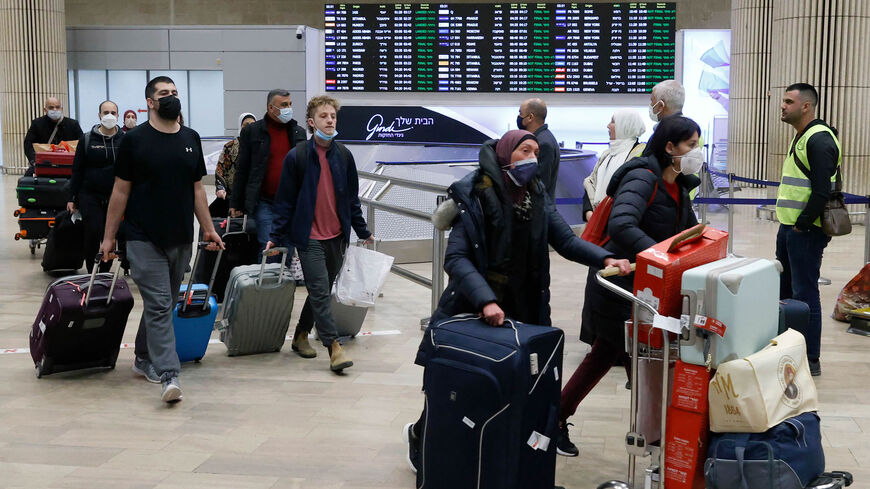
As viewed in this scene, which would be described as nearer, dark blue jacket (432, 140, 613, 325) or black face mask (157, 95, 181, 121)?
dark blue jacket (432, 140, 613, 325)

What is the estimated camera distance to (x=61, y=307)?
18.5 feet

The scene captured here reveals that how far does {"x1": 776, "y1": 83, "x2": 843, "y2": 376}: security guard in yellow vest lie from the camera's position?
237 inches

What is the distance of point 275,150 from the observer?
7.66 metres

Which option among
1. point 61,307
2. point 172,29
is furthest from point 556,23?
point 61,307

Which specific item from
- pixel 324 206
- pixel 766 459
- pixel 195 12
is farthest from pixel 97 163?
pixel 195 12

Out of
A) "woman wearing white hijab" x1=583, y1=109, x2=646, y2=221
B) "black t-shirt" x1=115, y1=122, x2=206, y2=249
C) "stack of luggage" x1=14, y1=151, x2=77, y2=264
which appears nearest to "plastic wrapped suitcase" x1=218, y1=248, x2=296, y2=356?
"black t-shirt" x1=115, y1=122, x2=206, y2=249

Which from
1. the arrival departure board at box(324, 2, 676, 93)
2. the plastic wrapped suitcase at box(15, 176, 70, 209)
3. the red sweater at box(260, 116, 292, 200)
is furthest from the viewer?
the arrival departure board at box(324, 2, 676, 93)

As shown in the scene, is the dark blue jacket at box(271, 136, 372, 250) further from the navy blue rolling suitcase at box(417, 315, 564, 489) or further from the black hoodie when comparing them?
the black hoodie

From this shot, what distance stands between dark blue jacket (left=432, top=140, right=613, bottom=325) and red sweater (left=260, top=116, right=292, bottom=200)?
149 inches

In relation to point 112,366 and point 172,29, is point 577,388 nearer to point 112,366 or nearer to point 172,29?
point 112,366

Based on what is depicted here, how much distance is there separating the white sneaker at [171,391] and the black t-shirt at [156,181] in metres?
0.73

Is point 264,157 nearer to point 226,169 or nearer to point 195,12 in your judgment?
point 226,169

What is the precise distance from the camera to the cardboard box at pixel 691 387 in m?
3.59

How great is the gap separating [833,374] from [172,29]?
2047 cm
